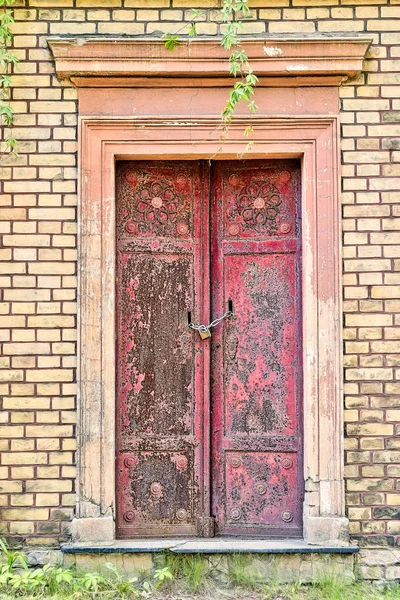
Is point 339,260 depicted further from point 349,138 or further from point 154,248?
point 154,248

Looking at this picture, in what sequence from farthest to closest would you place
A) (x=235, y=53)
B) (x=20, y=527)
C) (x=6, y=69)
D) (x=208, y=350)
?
1. (x=208, y=350)
2. (x=6, y=69)
3. (x=20, y=527)
4. (x=235, y=53)

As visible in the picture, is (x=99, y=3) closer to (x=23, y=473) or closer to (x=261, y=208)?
(x=261, y=208)

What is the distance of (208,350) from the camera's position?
14.7 feet

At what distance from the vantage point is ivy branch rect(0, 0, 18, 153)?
4223mm

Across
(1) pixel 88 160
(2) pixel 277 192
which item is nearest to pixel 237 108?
(2) pixel 277 192

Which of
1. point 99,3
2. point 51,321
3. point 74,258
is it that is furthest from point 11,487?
point 99,3

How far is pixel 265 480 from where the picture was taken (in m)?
4.45

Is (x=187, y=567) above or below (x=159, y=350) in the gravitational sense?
below

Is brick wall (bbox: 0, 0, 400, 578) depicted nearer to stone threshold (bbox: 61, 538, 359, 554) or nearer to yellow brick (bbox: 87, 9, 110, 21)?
yellow brick (bbox: 87, 9, 110, 21)

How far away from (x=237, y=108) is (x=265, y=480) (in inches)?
85.3

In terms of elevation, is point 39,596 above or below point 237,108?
below

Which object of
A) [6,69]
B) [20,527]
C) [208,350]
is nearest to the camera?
[20,527]

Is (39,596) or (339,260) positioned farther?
(339,260)

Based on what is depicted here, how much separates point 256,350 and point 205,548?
1.16 m
